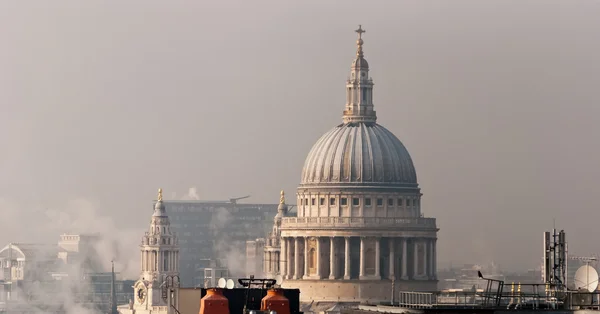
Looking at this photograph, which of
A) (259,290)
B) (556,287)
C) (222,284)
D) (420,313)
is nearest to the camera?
(420,313)

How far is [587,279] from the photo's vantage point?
115125 millimetres

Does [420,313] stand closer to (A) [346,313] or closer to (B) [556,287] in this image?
(A) [346,313]

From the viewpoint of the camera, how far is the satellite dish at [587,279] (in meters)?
114

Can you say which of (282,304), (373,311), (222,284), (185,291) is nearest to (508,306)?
(373,311)

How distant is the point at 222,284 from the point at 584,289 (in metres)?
56.3

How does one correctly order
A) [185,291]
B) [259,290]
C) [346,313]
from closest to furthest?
[346,313], [259,290], [185,291]

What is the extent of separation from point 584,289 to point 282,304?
11133 mm

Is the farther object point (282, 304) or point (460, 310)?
point (282, 304)

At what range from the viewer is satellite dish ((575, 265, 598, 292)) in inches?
4481

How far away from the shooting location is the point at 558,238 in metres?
117

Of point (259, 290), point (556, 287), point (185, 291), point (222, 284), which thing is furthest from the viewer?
point (222, 284)

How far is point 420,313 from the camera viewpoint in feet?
321

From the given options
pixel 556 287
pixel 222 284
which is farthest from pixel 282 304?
pixel 222 284

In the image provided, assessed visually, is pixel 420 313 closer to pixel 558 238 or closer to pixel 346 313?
pixel 346 313
